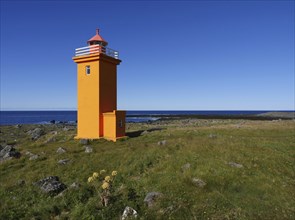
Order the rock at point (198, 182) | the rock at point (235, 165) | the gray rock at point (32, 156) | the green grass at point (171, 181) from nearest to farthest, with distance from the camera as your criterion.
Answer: the green grass at point (171, 181), the rock at point (198, 182), the rock at point (235, 165), the gray rock at point (32, 156)

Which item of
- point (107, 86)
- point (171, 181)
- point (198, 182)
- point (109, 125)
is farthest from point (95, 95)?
point (198, 182)

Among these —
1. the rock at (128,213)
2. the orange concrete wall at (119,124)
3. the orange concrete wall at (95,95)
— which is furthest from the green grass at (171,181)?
the orange concrete wall at (95,95)

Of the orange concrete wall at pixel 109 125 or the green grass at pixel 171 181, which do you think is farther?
the orange concrete wall at pixel 109 125

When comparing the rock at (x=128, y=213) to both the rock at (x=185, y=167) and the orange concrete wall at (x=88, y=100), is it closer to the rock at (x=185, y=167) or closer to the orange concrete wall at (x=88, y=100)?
the rock at (x=185, y=167)

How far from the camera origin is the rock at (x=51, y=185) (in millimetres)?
13258

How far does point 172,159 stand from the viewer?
16.4m

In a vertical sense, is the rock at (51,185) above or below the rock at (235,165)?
below

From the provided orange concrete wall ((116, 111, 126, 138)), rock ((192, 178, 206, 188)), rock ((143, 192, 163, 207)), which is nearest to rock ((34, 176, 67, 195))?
rock ((143, 192, 163, 207))

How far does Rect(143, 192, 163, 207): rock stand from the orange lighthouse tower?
13.8 m

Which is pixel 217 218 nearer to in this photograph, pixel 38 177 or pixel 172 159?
pixel 172 159

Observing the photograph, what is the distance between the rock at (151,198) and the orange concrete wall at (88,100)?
15.2m

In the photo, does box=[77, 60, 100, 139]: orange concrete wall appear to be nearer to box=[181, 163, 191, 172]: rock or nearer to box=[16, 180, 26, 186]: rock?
box=[16, 180, 26, 186]: rock

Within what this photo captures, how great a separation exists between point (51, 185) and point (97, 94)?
13.4m

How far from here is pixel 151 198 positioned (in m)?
11.4
